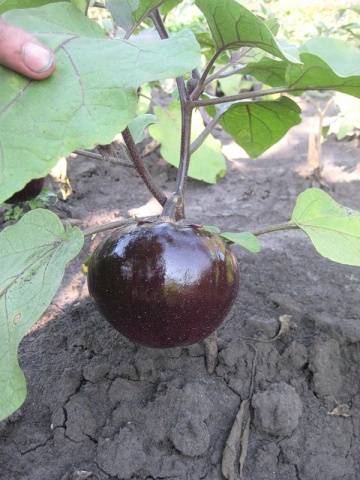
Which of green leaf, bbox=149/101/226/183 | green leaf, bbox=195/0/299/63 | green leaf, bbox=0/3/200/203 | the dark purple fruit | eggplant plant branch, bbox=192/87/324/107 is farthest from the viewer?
green leaf, bbox=149/101/226/183

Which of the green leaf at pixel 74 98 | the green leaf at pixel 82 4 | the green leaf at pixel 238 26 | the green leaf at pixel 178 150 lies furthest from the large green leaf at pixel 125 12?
the green leaf at pixel 178 150

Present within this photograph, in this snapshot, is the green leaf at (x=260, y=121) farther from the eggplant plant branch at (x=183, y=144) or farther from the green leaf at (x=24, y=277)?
the green leaf at (x=24, y=277)

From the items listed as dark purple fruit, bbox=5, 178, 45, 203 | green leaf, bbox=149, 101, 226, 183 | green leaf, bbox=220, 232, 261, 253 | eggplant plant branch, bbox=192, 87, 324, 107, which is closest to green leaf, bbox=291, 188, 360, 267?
green leaf, bbox=220, 232, 261, 253

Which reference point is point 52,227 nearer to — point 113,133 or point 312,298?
point 113,133

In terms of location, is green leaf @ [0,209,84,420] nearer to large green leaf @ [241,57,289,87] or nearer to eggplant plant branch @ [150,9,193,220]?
eggplant plant branch @ [150,9,193,220]

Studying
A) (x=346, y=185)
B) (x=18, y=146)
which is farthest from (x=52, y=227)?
(x=346, y=185)

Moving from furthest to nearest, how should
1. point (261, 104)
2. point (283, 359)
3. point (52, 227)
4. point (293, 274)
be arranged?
point (293, 274)
point (261, 104)
point (283, 359)
point (52, 227)
